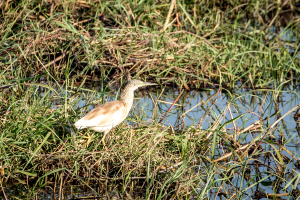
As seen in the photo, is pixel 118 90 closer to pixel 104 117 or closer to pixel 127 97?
pixel 127 97

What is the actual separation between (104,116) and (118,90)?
0.95 m

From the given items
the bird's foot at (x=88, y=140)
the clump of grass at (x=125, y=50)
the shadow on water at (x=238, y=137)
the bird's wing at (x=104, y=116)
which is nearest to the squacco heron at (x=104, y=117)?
the bird's wing at (x=104, y=116)

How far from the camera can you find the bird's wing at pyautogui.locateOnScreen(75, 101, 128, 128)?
11.5ft

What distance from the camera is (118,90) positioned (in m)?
4.53

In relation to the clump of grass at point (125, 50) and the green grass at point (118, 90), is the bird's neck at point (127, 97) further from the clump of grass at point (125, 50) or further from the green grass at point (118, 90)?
the clump of grass at point (125, 50)

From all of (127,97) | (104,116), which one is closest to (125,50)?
(127,97)

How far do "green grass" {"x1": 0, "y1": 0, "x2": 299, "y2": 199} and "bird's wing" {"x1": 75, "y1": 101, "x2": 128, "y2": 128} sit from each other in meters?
0.14

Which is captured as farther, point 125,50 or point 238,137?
point 125,50

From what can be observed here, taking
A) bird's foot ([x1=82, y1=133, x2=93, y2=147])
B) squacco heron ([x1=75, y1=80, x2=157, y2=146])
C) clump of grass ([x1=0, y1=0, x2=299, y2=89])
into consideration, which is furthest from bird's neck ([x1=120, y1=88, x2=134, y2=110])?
clump of grass ([x1=0, y1=0, x2=299, y2=89])

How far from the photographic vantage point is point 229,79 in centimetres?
586

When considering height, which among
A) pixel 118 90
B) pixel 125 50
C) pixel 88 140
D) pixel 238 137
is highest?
pixel 125 50

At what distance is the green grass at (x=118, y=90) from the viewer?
3352 mm

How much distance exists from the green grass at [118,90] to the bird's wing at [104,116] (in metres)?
0.14

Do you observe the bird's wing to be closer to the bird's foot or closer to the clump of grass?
the bird's foot
